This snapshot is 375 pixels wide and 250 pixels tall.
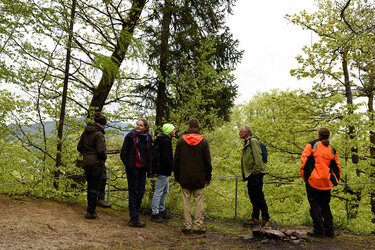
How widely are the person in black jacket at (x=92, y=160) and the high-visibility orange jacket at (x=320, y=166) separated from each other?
3.65 m

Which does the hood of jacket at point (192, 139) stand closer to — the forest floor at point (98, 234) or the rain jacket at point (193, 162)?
the rain jacket at point (193, 162)

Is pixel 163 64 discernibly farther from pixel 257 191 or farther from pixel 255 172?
pixel 257 191

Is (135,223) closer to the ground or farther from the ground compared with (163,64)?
closer to the ground

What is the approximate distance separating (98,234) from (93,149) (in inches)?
61.0

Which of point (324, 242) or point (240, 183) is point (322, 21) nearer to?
point (240, 183)

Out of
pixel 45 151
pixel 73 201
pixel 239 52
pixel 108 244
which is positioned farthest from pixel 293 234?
pixel 239 52

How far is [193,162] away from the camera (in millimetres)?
4820

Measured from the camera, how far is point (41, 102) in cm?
592

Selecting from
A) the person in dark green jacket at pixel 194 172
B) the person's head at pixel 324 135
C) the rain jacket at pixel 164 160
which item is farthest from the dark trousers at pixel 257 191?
the rain jacket at pixel 164 160

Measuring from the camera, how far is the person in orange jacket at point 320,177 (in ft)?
15.1

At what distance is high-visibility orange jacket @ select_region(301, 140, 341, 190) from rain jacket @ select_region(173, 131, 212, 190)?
1.70 metres

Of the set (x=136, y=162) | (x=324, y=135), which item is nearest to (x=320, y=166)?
(x=324, y=135)

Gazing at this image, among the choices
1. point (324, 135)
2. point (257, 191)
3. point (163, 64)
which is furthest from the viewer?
point (163, 64)

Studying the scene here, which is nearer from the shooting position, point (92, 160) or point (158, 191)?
point (92, 160)
